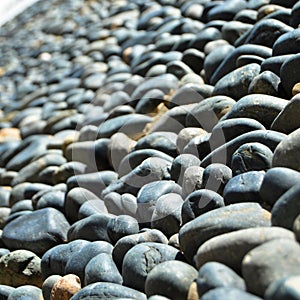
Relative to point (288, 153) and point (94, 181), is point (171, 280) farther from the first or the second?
point (94, 181)

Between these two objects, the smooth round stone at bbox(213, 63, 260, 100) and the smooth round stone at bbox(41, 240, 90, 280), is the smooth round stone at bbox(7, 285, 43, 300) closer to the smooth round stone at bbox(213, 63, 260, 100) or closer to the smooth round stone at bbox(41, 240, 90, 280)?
the smooth round stone at bbox(41, 240, 90, 280)

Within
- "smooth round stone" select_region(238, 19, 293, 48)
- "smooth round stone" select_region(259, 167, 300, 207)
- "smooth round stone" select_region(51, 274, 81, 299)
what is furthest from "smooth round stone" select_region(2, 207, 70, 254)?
"smooth round stone" select_region(238, 19, 293, 48)

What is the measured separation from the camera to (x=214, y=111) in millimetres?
1250

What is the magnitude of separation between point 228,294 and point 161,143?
70cm

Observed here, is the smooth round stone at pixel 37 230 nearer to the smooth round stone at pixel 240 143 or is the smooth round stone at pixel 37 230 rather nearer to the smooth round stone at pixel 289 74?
the smooth round stone at pixel 240 143

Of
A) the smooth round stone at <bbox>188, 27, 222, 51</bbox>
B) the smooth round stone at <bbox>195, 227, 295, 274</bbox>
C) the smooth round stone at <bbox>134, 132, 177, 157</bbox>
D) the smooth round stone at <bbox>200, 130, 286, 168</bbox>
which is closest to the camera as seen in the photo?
the smooth round stone at <bbox>195, 227, 295, 274</bbox>

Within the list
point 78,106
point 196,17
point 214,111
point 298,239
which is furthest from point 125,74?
point 298,239

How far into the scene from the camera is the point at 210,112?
1.26 m

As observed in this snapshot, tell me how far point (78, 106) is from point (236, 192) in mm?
1187

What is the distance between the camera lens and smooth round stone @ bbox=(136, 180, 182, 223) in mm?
1071

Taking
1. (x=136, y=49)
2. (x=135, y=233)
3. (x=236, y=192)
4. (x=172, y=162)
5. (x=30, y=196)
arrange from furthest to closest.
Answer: (x=136, y=49), (x=30, y=196), (x=172, y=162), (x=135, y=233), (x=236, y=192)

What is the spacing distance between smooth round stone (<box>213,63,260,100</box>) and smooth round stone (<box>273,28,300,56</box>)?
0.20 feet

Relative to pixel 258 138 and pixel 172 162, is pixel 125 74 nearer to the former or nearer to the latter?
pixel 172 162

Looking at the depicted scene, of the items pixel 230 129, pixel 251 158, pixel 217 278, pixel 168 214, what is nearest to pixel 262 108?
pixel 230 129
